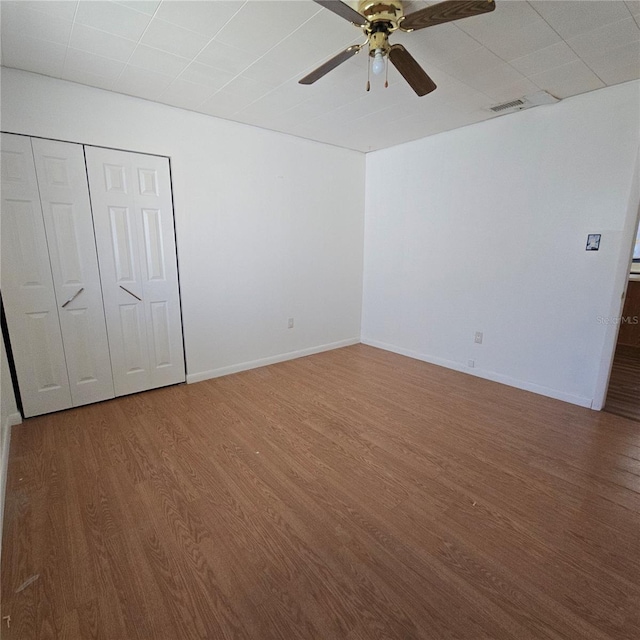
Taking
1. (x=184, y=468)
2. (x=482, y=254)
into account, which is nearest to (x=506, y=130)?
(x=482, y=254)

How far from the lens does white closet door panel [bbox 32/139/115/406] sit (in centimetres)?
262

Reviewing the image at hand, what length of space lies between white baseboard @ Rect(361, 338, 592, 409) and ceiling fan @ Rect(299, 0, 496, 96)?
115 inches

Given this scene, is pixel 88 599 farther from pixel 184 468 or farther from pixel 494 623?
pixel 494 623

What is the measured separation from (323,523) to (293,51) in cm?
284

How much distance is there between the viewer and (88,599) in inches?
54.1

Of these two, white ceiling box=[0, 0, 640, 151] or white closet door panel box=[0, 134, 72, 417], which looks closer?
white ceiling box=[0, 0, 640, 151]

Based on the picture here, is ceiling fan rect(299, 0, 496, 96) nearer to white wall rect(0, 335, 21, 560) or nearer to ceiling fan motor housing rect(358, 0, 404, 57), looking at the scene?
ceiling fan motor housing rect(358, 0, 404, 57)

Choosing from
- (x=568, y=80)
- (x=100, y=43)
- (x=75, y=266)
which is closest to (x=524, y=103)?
(x=568, y=80)

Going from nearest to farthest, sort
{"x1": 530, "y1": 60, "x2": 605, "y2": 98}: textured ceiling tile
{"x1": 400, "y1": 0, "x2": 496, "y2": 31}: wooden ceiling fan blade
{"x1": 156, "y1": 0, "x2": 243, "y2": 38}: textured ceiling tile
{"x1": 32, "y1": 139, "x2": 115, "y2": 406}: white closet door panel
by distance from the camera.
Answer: {"x1": 400, "y1": 0, "x2": 496, "y2": 31}: wooden ceiling fan blade < {"x1": 156, "y1": 0, "x2": 243, "y2": 38}: textured ceiling tile < {"x1": 530, "y1": 60, "x2": 605, "y2": 98}: textured ceiling tile < {"x1": 32, "y1": 139, "x2": 115, "y2": 406}: white closet door panel

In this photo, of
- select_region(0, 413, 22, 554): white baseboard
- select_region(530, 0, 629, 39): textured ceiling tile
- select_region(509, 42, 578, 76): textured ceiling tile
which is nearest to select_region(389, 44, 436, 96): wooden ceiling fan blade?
select_region(530, 0, 629, 39): textured ceiling tile

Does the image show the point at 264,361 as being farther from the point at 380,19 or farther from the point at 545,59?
the point at 545,59

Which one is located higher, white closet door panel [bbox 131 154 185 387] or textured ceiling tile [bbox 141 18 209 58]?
textured ceiling tile [bbox 141 18 209 58]

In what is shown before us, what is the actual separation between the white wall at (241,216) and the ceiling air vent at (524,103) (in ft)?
6.17

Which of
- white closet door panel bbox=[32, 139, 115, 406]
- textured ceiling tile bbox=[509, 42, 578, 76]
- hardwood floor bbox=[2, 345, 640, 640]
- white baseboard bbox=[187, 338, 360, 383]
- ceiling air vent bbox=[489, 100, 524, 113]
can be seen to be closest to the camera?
hardwood floor bbox=[2, 345, 640, 640]
